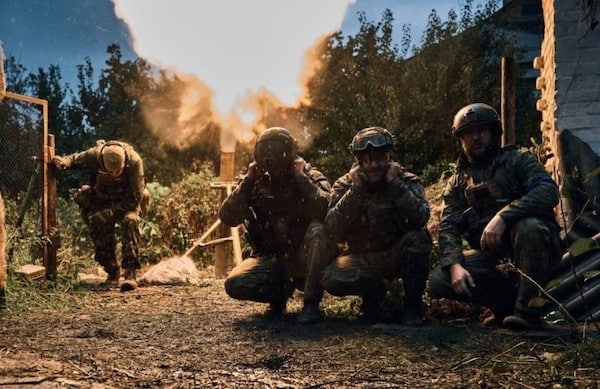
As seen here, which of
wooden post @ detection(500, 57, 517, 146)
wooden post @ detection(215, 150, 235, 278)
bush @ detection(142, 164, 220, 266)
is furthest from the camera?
bush @ detection(142, 164, 220, 266)

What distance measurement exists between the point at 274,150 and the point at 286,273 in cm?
120

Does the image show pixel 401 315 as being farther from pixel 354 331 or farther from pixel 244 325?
pixel 244 325

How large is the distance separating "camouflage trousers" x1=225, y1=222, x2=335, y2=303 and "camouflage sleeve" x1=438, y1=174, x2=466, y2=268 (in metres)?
1.04

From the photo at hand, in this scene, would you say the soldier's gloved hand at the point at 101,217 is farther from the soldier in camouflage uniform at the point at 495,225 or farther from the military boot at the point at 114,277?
the soldier in camouflage uniform at the point at 495,225

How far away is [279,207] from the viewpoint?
18.4 ft

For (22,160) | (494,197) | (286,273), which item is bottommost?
(286,273)

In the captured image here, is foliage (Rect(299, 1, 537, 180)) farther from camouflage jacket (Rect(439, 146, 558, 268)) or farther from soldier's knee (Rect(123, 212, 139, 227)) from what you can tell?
camouflage jacket (Rect(439, 146, 558, 268))

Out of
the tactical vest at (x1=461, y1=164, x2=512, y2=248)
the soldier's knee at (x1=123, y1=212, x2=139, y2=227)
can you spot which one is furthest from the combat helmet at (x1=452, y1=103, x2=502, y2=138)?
the soldier's knee at (x1=123, y1=212, x2=139, y2=227)

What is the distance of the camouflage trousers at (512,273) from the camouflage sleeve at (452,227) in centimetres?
10

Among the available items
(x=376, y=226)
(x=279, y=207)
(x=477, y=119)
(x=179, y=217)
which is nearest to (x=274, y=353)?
(x=376, y=226)

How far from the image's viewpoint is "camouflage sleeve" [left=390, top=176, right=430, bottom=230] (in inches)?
191

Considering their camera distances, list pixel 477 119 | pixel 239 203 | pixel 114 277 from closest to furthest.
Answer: pixel 477 119, pixel 239 203, pixel 114 277

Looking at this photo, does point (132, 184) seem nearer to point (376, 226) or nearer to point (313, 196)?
point (313, 196)

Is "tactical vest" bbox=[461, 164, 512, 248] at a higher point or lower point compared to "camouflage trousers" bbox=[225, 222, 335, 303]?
higher
